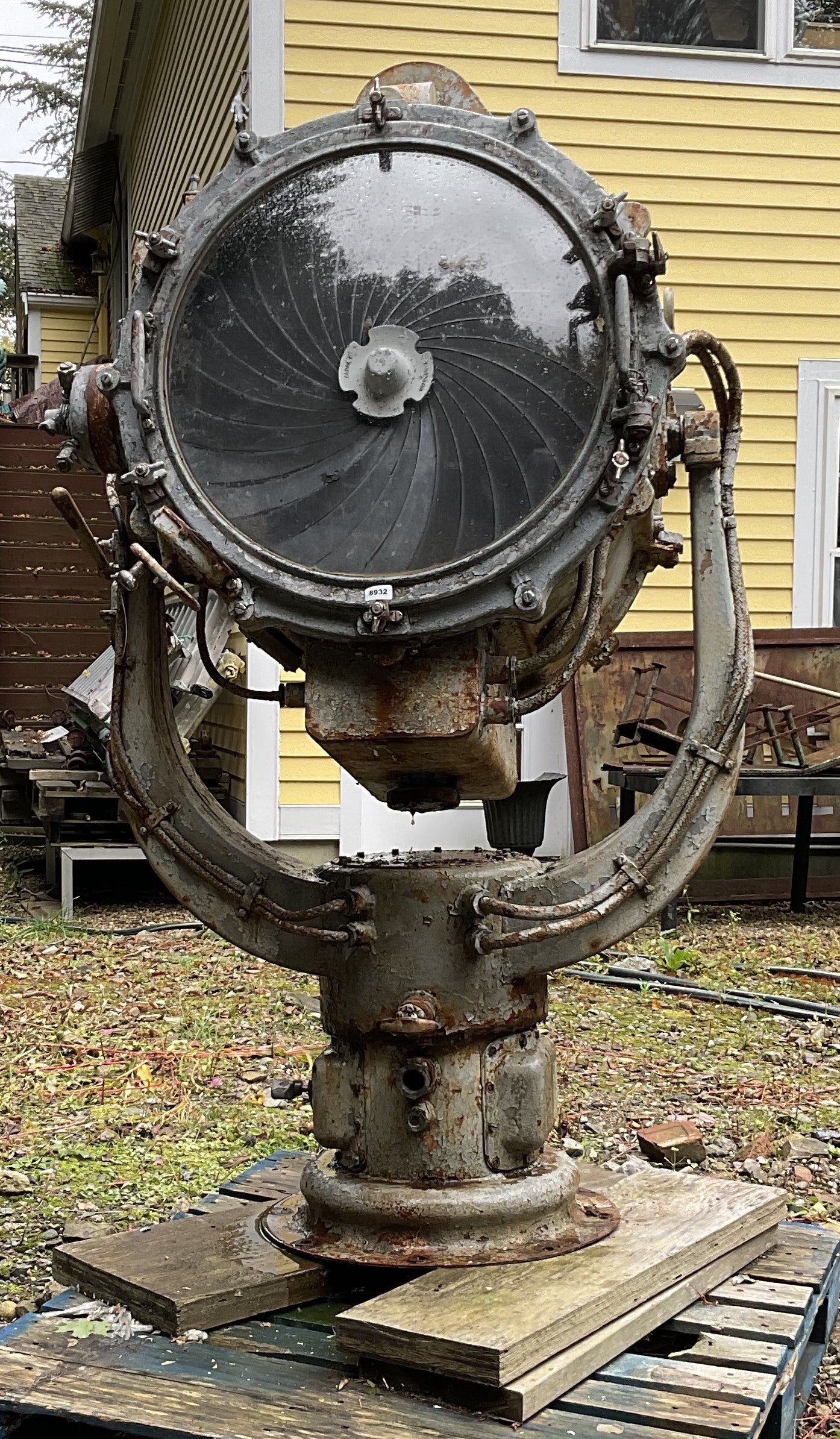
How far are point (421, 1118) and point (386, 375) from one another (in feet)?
3.84

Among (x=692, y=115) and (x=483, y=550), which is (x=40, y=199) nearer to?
(x=692, y=115)

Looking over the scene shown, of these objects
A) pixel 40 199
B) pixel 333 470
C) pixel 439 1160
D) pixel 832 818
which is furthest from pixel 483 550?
pixel 40 199

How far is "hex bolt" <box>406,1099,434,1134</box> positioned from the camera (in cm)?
240

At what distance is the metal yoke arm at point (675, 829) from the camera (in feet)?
8.07

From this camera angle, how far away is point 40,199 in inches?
1007

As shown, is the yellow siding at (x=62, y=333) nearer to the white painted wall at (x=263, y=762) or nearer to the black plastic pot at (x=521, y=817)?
the white painted wall at (x=263, y=762)

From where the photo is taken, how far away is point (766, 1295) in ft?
8.14

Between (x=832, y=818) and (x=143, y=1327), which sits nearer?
(x=143, y=1327)

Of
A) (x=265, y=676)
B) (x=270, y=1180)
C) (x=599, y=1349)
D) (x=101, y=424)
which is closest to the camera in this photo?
(x=599, y=1349)

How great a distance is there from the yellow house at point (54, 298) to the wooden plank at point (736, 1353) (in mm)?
19965

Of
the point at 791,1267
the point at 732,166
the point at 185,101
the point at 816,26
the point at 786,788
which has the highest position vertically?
the point at 185,101

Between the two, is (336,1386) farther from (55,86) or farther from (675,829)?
(55,86)

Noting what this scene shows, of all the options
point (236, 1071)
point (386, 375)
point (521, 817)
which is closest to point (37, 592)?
point (521, 817)

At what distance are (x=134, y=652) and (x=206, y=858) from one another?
0.39 m
